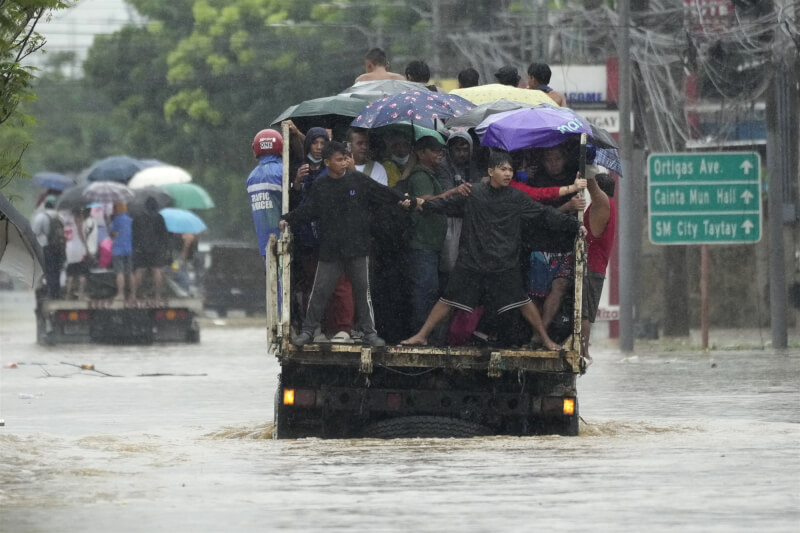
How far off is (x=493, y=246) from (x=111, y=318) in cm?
1770

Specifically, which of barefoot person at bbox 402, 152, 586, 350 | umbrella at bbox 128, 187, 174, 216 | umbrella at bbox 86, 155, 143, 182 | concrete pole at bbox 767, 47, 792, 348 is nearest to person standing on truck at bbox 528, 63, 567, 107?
barefoot person at bbox 402, 152, 586, 350

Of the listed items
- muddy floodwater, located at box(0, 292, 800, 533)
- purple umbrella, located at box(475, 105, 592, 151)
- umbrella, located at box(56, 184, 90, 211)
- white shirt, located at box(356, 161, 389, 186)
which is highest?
umbrella, located at box(56, 184, 90, 211)

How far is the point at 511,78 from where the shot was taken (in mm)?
15750

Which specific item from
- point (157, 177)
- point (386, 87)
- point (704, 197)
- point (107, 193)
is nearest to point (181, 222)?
point (157, 177)

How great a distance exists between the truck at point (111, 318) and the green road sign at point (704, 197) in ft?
26.6

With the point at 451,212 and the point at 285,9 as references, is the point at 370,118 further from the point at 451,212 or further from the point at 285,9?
the point at 285,9

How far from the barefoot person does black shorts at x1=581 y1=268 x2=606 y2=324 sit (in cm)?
62

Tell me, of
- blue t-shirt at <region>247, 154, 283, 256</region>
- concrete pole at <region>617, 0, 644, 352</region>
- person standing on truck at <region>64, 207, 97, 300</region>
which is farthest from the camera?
person standing on truck at <region>64, 207, 97, 300</region>

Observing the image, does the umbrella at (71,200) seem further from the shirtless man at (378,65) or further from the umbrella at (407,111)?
the umbrella at (407,111)

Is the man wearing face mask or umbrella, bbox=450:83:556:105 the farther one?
umbrella, bbox=450:83:556:105

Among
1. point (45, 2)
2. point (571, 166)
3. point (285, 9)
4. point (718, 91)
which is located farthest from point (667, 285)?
point (285, 9)

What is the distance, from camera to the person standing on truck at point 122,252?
29625 millimetres

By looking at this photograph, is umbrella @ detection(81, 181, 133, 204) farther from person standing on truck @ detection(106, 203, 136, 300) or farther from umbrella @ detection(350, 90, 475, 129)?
umbrella @ detection(350, 90, 475, 129)

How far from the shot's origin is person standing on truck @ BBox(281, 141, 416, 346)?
13.0 m
